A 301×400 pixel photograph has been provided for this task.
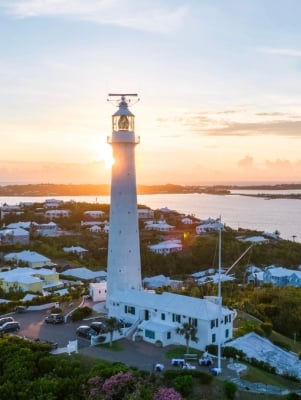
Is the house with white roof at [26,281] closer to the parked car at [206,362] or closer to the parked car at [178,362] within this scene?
the parked car at [178,362]

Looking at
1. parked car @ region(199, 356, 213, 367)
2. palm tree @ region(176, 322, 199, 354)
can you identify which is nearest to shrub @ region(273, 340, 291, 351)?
palm tree @ region(176, 322, 199, 354)

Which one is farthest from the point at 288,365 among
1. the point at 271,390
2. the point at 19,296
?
the point at 19,296

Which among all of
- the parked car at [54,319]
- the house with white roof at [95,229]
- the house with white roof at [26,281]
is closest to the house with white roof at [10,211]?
the house with white roof at [95,229]

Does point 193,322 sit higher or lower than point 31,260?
higher

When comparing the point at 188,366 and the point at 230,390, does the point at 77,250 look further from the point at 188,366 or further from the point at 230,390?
the point at 230,390

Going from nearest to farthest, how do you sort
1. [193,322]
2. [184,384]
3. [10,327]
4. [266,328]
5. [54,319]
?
[184,384] → [193,322] → [10,327] → [266,328] → [54,319]

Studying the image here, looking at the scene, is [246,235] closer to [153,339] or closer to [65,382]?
[153,339]

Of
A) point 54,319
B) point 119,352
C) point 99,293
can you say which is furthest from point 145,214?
point 119,352
